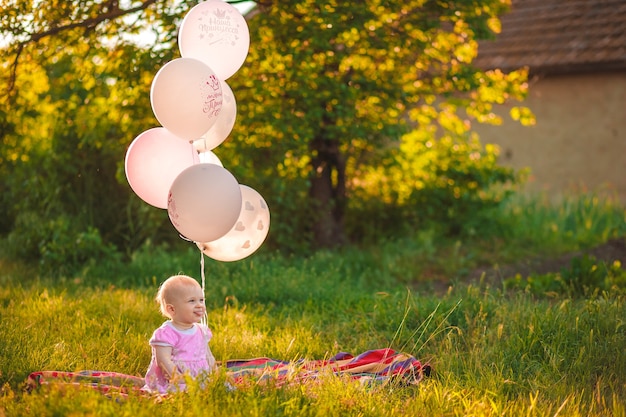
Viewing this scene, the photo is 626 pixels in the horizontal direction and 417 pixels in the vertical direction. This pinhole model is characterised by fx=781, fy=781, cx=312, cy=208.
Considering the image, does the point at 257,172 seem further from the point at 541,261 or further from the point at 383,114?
the point at 541,261

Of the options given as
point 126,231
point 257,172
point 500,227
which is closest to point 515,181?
point 500,227

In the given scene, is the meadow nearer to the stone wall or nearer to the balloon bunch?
the balloon bunch

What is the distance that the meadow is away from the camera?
12.1ft

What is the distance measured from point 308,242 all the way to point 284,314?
2.89 metres

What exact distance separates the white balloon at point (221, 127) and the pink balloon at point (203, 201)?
1.62 feet

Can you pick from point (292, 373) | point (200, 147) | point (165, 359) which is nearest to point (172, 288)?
point (165, 359)

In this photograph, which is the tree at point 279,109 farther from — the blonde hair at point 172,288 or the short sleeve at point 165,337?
the short sleeve at point 165,337

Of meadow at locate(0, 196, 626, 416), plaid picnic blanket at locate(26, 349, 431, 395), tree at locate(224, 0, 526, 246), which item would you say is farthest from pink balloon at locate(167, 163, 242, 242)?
tree at locate(224, 0, 526, 246)

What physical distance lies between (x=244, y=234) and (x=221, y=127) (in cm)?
68

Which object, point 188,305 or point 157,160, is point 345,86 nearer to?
point 157,160

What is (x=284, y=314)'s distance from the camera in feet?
19.8

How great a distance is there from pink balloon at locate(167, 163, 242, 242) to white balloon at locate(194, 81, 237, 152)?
492 millimetres

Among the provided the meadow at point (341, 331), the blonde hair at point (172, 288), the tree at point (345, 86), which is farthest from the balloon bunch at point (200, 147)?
the tree at point (345, 86)

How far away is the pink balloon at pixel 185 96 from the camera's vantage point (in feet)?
14.1
